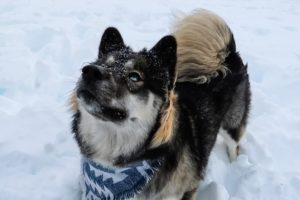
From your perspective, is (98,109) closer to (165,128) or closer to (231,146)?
(165,128)

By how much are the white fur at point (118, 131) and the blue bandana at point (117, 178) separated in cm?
12

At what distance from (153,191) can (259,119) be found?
2295mm

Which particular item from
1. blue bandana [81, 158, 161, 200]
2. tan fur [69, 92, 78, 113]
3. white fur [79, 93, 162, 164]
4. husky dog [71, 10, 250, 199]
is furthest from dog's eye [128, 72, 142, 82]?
blue bandana [81, 158, 161, 200]

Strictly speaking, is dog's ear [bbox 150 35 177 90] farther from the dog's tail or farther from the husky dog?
the dog's tail

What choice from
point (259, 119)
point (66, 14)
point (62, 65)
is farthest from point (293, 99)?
point (66, 14)

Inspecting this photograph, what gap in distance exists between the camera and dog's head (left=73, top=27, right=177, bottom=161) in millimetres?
2793

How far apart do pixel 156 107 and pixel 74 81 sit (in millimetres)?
2638

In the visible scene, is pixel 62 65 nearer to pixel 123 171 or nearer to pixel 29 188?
pixel 29 188

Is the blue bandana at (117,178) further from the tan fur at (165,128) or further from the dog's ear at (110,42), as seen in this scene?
the dog's ear at (110,42)

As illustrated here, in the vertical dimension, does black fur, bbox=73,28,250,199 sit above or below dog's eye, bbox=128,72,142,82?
below

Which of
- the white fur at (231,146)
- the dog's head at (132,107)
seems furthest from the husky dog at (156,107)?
the white fur at (231,146)

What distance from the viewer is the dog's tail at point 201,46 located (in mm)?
3791

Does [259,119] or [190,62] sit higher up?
[190,62]

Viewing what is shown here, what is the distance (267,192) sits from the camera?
13.3ft
